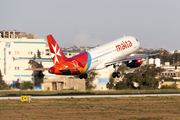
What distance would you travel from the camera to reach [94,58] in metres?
65.7

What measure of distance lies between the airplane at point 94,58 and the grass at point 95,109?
17.4 ft

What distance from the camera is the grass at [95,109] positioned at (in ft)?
149

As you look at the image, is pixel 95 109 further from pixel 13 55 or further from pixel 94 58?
pixel 13 55

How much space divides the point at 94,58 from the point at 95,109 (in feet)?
50.3

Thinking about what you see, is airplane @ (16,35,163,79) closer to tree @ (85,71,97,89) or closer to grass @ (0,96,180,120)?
grass @ (0,96,180,120)

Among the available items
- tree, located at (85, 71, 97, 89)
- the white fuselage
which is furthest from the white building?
the white fuselage

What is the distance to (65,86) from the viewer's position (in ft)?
342

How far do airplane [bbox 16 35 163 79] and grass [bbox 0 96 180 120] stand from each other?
5289 millimetres

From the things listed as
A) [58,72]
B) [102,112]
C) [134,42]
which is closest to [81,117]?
[102,112]

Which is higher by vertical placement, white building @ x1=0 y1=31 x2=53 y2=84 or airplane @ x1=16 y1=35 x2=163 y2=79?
white building @ x1=0 y1=31 x2=53 y2=84

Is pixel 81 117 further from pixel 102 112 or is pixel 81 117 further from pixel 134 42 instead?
pixel 134 42

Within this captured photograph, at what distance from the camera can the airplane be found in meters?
60.3

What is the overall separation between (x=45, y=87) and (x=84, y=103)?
5105cm

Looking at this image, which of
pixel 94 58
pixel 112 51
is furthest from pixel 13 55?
pixel 94 58
